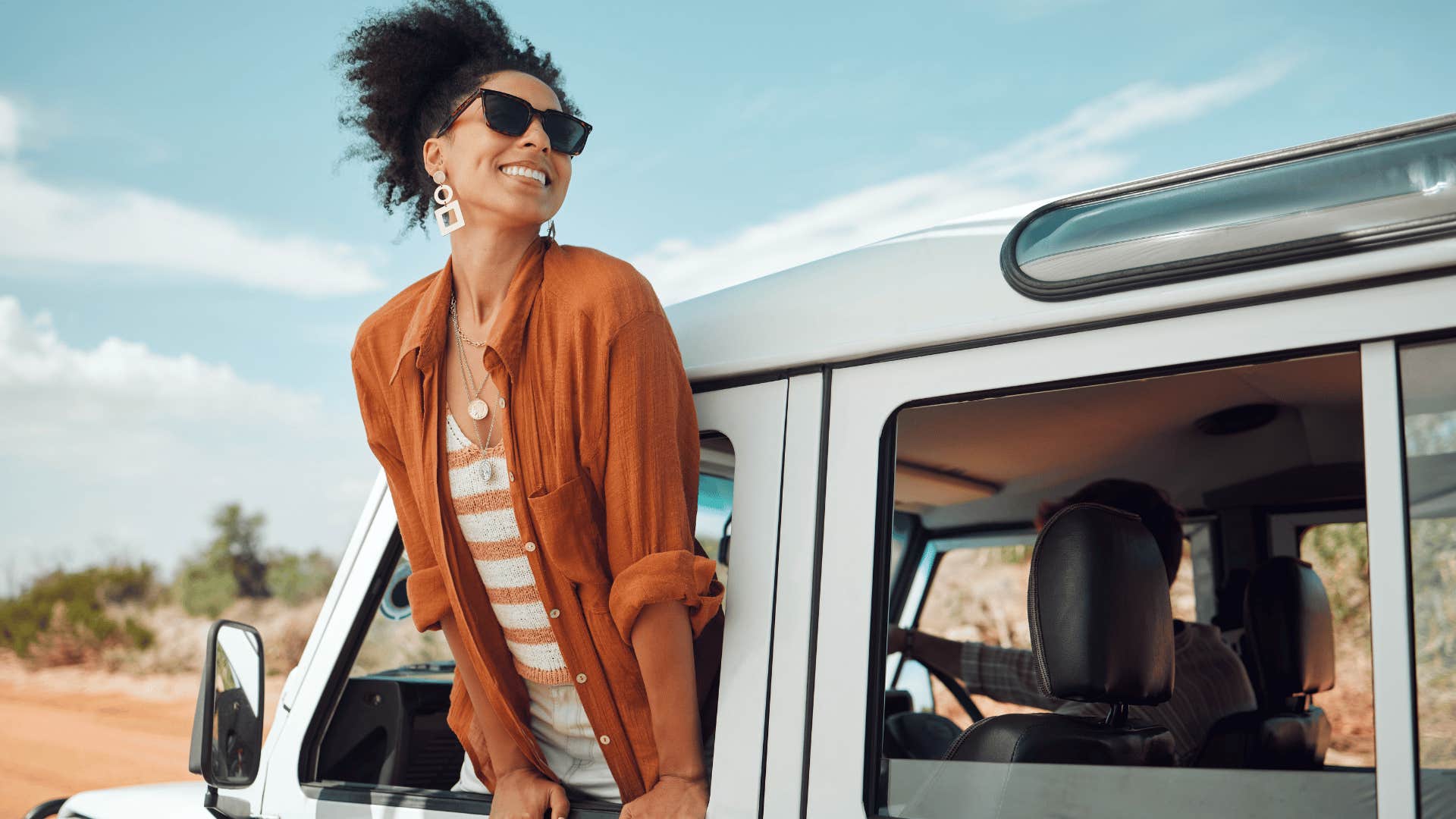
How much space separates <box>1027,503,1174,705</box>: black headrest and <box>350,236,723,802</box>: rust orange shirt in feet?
1.66

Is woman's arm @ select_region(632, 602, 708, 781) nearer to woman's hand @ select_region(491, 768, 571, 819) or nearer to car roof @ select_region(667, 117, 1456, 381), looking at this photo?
woman's hand @ select_region(491, 768, 571, 819)

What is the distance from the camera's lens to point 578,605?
5.97 feet

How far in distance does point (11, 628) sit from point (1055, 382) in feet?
93.8

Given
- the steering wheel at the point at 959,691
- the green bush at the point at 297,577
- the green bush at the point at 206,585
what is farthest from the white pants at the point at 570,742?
the green bush at the point at 297,577

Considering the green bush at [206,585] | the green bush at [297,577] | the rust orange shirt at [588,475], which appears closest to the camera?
the rust orange shirt at [588,475]

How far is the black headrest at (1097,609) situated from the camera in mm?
1647

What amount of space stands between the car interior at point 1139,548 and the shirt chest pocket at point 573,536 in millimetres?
480

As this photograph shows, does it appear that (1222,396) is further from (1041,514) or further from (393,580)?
(393,580)

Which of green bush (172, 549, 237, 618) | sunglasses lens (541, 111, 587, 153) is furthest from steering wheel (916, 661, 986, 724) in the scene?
green bush (172, 549, 237, 618)

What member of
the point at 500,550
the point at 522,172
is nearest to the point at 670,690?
the point at 500,550

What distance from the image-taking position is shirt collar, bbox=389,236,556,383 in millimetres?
1812

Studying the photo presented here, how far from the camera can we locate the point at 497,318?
1.83 m

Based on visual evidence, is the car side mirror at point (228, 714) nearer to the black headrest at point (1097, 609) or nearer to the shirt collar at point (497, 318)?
the shirt collar at point (497, 318)

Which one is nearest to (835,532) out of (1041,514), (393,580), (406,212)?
(393,580)
